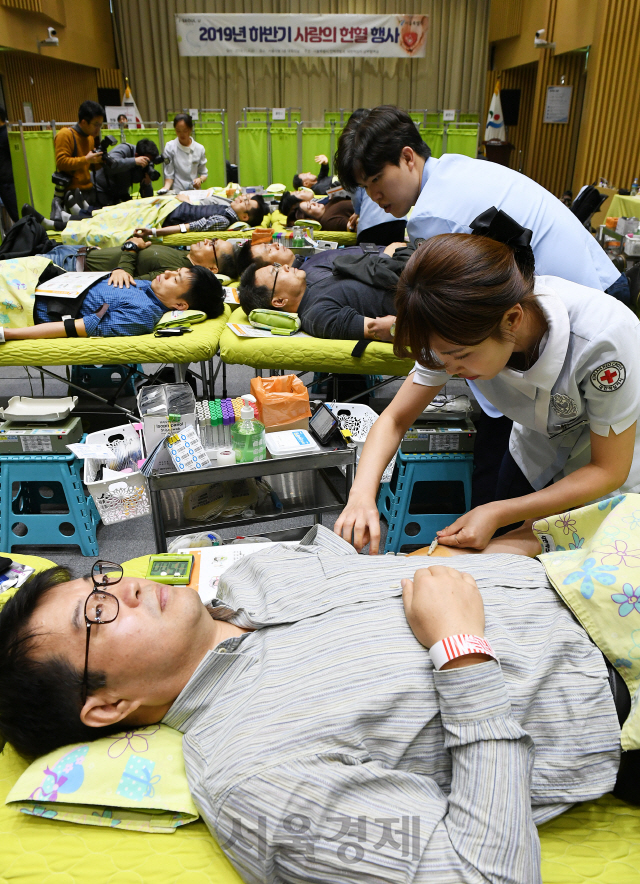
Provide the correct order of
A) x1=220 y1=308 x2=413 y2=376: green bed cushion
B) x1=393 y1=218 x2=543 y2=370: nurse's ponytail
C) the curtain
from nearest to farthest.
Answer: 1. x1=393 y1=218 x2=543 y2=370: nurse's ponytail
2. x1=220 y1=308 x2=413 y2=376: green bed cushion
3. the curtain

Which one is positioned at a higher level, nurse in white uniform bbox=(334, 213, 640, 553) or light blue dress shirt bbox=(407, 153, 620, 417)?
light blue dress shirt bbox=(407, 153, 620, 417)

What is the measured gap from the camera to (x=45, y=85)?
906 centimetres

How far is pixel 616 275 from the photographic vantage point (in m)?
2.03

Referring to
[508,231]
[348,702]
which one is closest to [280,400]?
[508,231]

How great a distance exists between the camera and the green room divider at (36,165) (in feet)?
22.0

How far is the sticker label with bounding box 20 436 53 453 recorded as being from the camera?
2369 mm

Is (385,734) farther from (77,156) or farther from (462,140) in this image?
(462,140)

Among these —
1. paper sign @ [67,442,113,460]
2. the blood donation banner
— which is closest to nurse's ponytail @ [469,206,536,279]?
paper sign @ [67,442,113,460]

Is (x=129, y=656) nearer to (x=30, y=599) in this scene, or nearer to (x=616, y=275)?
(x=30, y=599)

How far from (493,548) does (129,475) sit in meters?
1.33

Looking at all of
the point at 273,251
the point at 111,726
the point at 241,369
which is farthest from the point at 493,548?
the point at 241,369

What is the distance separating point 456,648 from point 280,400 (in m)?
1.43

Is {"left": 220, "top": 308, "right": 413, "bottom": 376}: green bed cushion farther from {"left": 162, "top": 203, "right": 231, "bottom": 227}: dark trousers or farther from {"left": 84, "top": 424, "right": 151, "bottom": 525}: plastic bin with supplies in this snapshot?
{"left": 162, "top": 203, "right": 231, "bottom": 227}: dark trousers

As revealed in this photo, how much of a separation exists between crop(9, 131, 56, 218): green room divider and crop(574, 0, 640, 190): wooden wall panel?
5874mm
